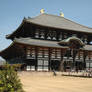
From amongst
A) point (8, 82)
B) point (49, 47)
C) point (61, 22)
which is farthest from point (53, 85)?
point (61, 22)

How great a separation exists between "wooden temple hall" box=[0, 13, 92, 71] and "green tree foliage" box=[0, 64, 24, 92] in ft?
59.9

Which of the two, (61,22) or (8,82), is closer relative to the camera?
(8,82)

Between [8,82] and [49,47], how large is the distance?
21849mm

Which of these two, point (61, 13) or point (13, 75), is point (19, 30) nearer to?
point (61, 13)

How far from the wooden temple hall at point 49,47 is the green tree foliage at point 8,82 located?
59.9 feet

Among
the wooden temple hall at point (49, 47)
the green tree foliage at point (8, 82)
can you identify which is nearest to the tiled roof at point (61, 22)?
the wooden temple hall at point (49, 47)

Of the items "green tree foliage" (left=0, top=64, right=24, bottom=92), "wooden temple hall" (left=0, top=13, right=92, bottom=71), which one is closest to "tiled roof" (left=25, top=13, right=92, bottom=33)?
"wooden temple hall" (left=0, top=13, right=92, bottom=71)

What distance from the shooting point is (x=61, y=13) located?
43094 millimetres

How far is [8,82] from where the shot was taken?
30.0 feet

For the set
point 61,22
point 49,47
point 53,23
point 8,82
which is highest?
point 61,22

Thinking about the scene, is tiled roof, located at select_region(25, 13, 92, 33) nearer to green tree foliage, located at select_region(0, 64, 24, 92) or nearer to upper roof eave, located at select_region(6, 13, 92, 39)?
upper roof eave, located at select_region(6, 13, 92, 39)

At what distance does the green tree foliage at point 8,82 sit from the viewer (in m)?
8.80

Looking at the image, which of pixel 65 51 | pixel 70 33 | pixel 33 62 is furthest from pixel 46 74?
pixel 70 33

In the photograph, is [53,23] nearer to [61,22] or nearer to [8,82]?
[61,22]
